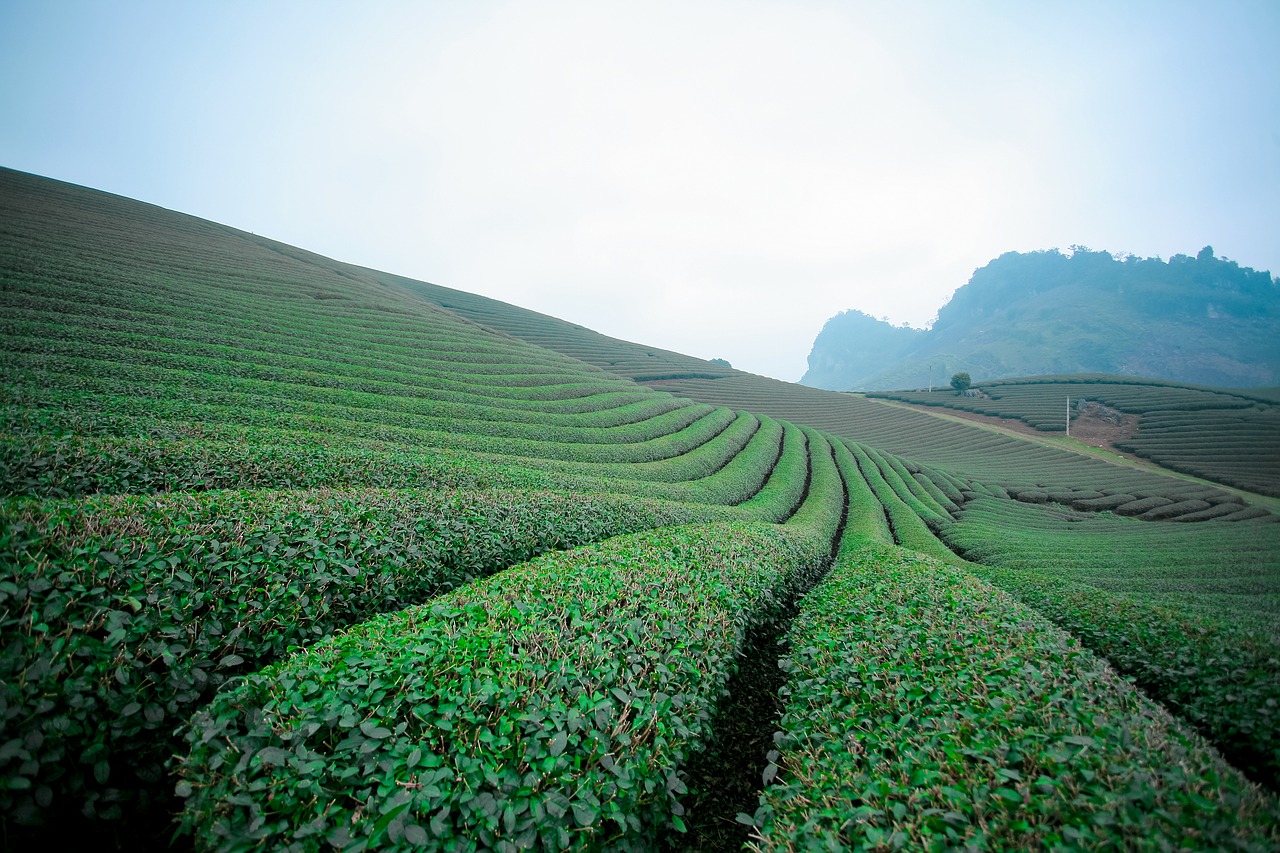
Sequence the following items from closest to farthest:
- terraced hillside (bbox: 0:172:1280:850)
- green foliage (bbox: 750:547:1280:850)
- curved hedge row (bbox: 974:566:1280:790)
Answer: green foliage (bbox: 750:547:1280:850) → terraced hillside (bbox: 0:172:1280:850) → curved hedge row (bbox: 974:566:1280:790)

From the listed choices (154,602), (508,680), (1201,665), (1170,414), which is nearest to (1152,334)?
(1170,414)

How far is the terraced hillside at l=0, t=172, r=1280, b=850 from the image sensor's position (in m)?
3.60

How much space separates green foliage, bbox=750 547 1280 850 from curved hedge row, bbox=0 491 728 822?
579 centimetres

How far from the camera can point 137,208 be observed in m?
52.9

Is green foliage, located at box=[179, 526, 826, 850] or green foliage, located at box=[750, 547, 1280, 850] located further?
green foliage, located at box=[179, 526, 826, 850]

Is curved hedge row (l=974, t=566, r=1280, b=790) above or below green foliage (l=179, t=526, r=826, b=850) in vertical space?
above

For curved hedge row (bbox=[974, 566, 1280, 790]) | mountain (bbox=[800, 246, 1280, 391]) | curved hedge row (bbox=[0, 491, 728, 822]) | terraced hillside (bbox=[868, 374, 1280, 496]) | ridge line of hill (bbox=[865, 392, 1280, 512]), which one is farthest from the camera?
mountain (bbox=[800, 246, 1280, 391])

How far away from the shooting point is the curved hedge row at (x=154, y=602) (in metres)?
3.87

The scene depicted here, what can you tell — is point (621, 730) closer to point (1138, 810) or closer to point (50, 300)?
point (1138, 810)

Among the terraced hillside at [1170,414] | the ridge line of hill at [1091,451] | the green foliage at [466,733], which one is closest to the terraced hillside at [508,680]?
the green foliage at [466,733]

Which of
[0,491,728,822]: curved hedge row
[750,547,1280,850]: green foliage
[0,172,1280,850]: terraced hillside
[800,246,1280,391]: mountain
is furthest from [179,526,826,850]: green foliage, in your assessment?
[800,246,1280,391]: mountain

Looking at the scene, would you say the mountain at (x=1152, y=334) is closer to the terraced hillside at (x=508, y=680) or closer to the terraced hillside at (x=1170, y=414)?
the terraced hillside at (x=1170, y=414)

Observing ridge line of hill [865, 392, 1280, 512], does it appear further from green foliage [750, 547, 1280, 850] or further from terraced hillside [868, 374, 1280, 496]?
green foliage [750, 547, 1280, 850]

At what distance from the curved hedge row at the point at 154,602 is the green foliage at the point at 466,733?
669 mm
